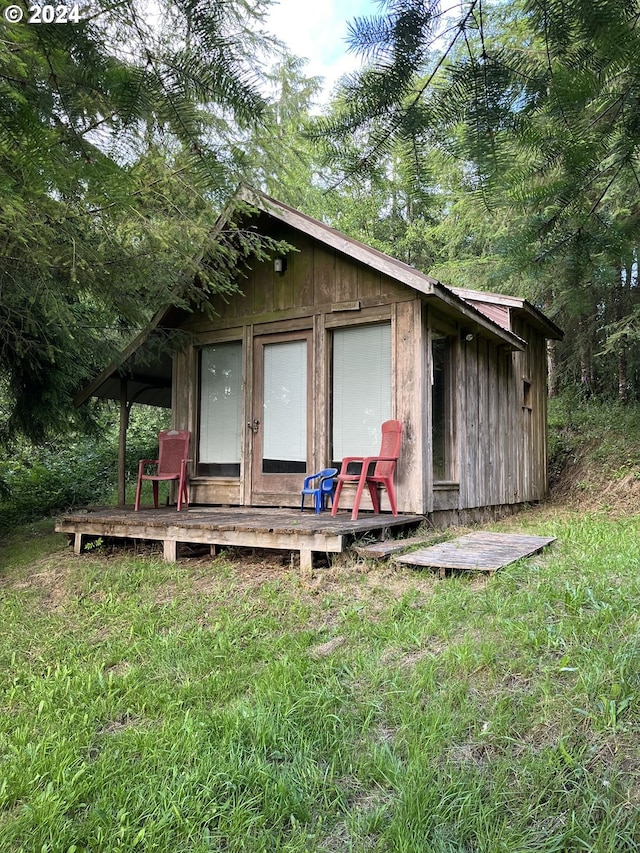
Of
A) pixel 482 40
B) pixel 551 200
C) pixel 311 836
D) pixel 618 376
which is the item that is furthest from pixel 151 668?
pixel 618 376

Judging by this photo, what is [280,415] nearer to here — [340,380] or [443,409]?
[340,380]

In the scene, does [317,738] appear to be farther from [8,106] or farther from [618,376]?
[618,376]

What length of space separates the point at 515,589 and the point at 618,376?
9687 mm

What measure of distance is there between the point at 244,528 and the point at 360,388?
217 cm

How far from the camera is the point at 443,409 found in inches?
252

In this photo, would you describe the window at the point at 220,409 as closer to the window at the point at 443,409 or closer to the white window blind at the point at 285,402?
the white window blind at the point at 285,402

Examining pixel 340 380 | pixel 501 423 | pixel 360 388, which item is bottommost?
pixel 501 423

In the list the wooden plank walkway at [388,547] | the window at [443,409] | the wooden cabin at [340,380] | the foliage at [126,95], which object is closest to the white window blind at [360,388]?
the wooden cabin at [340,380]

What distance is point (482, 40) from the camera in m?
1.61

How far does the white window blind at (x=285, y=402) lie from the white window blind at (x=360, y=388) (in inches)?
17.4

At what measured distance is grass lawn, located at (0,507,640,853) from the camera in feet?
5.95

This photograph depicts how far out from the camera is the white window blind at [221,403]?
7.29 m

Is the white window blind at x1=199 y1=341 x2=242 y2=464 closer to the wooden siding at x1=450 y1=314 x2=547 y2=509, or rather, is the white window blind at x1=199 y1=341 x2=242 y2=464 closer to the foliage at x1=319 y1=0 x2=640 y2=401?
the wooden siding at x1=450 y1=314 x2=547 y2=509

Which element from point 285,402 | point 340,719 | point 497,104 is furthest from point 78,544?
point 497,104
